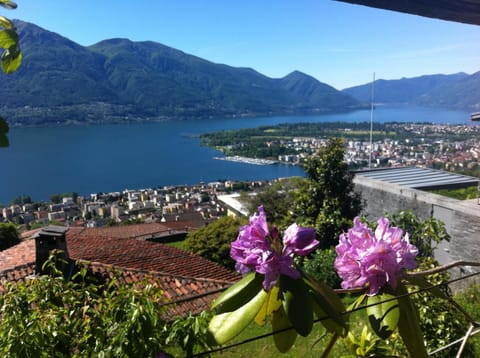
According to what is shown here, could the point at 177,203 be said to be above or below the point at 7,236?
below

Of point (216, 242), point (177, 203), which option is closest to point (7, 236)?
point (216, 242)

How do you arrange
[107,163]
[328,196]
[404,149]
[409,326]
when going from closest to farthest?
[409,326], [328,196], [404,149], [107,163]

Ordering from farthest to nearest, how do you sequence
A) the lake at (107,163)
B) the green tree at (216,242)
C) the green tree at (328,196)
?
1. the lake at (107,163)
2. the green tree at (216,242)
3. the green tree at (328,196)

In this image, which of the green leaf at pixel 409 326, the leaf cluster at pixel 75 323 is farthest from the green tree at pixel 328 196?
the green leaf at pixel 409 326

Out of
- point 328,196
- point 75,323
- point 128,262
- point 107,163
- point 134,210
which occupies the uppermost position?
point 75,323

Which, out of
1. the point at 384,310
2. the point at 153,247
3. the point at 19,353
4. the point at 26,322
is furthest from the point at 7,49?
the point at 153,247

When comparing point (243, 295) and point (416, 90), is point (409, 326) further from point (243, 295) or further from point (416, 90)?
point (416, 90)

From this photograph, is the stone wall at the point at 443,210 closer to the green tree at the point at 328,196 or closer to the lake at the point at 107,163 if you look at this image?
the green tree at the point at 328,196
